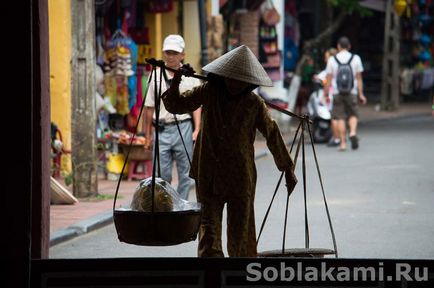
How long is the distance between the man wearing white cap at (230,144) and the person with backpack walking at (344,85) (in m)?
12.9

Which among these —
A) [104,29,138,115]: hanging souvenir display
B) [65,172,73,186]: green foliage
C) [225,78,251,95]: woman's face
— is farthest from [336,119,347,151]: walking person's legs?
[225,78,251,95]: woman's face

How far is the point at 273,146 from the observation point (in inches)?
320

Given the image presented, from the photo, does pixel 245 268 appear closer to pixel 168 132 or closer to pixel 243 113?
pixel 243 113

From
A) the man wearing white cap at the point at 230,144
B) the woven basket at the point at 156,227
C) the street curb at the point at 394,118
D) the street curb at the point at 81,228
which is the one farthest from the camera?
the street curb at the point at 394,118

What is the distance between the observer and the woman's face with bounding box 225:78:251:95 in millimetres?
7988

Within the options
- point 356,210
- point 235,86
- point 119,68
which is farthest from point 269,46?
point 235,86

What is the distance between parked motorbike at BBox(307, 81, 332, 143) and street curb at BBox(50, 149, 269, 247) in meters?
10.0

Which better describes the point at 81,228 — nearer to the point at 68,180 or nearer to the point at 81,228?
the point at 81,228

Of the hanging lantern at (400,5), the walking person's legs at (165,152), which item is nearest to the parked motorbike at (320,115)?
the hanging lantern at (400,5)

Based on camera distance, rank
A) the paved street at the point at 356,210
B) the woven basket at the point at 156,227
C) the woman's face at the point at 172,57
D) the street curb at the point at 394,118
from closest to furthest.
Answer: the woven basket at the point at 156,227 < the paved street at the point at 356,210 < the woman's face at the point at 172,57 < the street curb at the point at 394,118

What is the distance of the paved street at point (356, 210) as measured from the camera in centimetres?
1103

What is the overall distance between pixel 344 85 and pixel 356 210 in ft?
24.6

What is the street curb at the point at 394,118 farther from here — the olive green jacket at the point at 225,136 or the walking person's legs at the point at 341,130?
the olive green jacket at the point at 225,136
